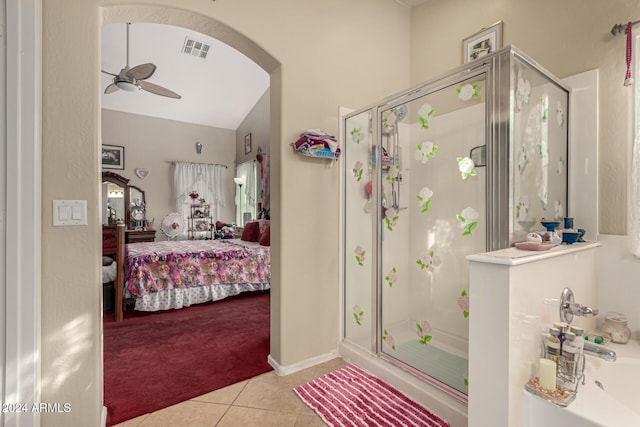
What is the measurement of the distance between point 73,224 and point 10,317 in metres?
0.43

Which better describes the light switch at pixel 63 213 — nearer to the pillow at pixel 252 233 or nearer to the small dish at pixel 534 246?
the small dish at pixel 534 246

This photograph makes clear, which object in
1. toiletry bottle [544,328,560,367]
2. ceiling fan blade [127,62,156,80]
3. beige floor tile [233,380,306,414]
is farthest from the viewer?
ceiling fan blade [127,62,156,80]

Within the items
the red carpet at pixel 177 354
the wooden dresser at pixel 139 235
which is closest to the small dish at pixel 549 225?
the red carpet at pixel 177 354

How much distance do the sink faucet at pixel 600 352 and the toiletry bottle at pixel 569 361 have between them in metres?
0.23

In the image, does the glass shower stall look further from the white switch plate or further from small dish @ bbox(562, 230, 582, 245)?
the white switch plate

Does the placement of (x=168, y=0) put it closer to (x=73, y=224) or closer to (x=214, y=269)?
(x=73, y=224)

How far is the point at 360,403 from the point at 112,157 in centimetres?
612

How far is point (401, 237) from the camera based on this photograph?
82.2 inches

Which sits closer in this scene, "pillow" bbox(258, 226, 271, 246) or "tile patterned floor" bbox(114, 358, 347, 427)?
"tile patterned floor" bbox(114, 358, 347, 427)

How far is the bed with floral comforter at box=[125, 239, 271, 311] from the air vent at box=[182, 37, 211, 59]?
2.82 meters

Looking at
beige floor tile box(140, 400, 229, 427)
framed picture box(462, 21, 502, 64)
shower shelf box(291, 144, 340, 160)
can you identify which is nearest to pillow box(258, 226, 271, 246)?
shower shelf box(291, 144, 340, 160)

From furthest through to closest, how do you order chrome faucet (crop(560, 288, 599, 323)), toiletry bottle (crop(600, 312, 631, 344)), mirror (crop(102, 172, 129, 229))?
mirror (crop(102, 172, 129, 229)), toiletry bottle (crop(600, 312, 631, 344)), chrome faucet (crop(560, 288, 599, 323))

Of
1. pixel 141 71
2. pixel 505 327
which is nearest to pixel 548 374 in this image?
pixel 505 327

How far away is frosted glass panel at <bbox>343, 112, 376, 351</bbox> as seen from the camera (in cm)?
228
